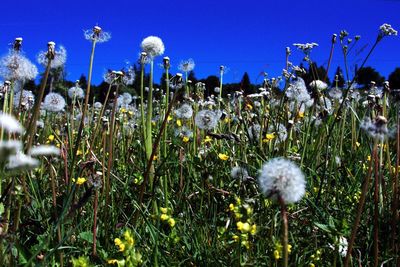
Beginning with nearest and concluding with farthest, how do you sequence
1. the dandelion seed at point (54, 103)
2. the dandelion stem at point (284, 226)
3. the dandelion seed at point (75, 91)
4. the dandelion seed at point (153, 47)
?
the dandelion stem at point (284, 226) < the dandelion seed at point (153, 47) < the dandelion seed at point (54, 103) < the dandelion seed at point (75, 91)

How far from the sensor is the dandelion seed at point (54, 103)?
7.39 feet

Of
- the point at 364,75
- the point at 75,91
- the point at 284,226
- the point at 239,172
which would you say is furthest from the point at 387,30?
the point at 364,75

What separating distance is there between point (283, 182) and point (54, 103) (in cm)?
165

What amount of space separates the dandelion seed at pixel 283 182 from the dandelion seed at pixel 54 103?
1.52 m

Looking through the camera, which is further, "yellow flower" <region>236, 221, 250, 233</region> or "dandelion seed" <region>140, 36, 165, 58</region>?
"dandelion seed" <region>140, 36, 165, 58</region>

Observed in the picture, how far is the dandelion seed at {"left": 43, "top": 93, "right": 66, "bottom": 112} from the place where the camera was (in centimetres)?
225

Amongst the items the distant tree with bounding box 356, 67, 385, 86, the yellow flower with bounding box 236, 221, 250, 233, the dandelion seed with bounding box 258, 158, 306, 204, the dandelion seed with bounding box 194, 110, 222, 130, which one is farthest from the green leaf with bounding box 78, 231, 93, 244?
the distant tree with bounding box 356, 67, 385, 86

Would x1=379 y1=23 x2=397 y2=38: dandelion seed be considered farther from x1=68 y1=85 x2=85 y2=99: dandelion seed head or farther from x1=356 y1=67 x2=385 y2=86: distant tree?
x1=68 y1=85 x2=85 y2=99: dandelion seed head

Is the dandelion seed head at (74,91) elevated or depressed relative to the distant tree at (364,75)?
depressed

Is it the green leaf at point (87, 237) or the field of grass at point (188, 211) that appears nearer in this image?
the field of grass at point (188, 211)

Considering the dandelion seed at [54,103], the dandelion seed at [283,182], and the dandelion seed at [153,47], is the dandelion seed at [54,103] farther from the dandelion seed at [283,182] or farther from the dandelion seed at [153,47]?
the dandelion seed at [283,182]

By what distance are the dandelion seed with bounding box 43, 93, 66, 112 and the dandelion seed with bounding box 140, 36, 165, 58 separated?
54 centimetres

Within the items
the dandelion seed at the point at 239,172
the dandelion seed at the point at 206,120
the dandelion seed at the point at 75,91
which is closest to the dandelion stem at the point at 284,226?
the dandelion seed at the point at 239,172

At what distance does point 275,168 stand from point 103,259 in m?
0.72
